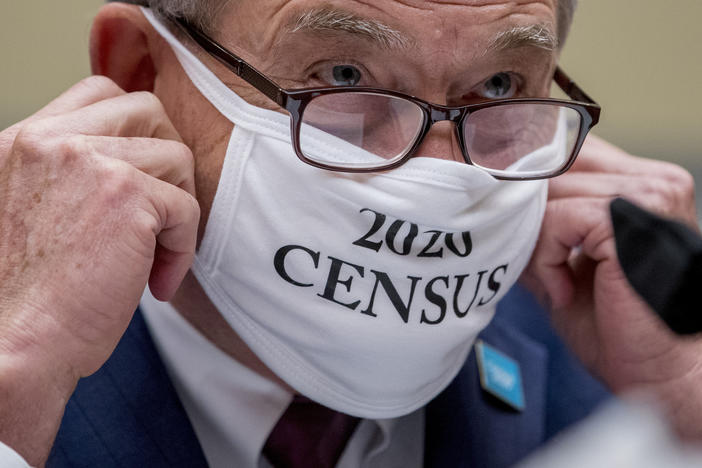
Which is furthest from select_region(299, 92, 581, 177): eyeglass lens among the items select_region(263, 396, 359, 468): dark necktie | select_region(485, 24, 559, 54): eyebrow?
select_region(263, 396, 359, 468): dark necktie

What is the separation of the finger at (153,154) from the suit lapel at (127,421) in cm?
40

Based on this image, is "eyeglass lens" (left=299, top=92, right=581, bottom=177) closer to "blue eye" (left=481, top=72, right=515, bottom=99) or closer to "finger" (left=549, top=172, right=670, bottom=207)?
"blue eye" (left=481, top=72, right=515, bottom=99)

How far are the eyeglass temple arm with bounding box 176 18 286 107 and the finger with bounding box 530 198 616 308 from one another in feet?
2.16

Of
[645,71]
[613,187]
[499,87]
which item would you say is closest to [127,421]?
[499,87]

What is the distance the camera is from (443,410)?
5.39 feet

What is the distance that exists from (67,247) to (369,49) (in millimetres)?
542

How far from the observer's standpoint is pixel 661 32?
3.36m

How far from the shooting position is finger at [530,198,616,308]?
1500 mm

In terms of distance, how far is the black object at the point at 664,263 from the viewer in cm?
95

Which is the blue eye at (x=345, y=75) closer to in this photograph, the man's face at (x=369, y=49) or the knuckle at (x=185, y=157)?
the man's face at (x=369, y=49)

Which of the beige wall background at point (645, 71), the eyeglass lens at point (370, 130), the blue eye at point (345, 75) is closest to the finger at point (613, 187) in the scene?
the eyeglass lens at point (370, 130)

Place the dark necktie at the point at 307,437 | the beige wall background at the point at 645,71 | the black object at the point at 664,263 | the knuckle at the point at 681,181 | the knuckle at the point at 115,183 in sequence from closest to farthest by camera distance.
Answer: the black object at the point at 664,263
the knuckle at the point at 115,183
the dark necktie at the point at 307,437
the knuckle at the point at 681,181
the beige wall background at the point at 645,71

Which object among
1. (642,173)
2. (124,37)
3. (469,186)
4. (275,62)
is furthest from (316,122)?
(642,173)

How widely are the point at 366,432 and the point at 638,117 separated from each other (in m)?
2.50
